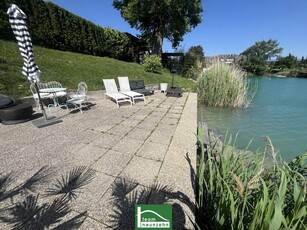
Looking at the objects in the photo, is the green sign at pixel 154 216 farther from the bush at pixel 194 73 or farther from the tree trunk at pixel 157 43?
the tree trunk at pixel 157 43

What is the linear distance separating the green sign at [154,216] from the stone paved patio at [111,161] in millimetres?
864

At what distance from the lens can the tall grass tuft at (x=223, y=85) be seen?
8734 millimetres

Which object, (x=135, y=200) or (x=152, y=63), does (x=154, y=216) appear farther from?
(x=152, y=63)

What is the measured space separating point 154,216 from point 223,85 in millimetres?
8916

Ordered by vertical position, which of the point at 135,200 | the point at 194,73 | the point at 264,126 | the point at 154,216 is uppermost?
the point at 194,73

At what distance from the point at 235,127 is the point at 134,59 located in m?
15.9

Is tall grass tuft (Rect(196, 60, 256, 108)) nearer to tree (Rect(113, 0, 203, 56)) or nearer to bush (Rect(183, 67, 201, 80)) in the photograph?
bush (Rect(183, 67, 201, 80))

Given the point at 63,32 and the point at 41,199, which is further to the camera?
the point at 63,32

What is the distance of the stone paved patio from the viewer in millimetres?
1752

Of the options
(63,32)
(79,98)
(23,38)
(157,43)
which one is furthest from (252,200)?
(157,43)

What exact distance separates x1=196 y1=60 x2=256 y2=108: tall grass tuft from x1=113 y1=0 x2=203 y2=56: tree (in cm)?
1065

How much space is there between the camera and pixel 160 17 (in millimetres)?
18750

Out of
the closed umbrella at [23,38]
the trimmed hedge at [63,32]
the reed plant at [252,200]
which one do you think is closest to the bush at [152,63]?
the trimmed hedge at [63,32]

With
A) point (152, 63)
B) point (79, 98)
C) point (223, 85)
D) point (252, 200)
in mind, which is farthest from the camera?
point (152, 63)
